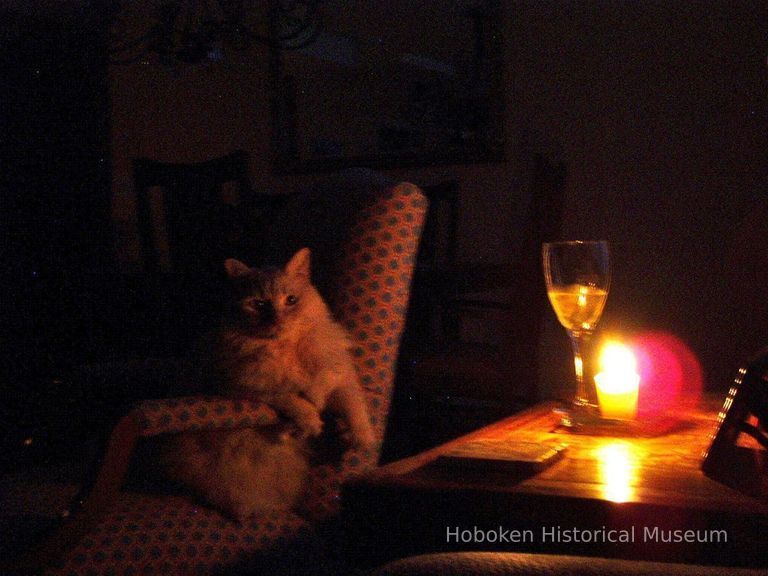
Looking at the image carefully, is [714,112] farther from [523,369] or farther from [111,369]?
[111,369]

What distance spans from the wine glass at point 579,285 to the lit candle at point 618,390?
32mm

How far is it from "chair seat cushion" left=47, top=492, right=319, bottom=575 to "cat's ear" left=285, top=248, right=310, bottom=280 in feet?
1.36

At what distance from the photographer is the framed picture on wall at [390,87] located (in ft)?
14.3

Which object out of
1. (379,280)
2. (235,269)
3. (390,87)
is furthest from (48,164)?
(379,280)

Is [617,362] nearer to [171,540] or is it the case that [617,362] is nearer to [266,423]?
[266,423]

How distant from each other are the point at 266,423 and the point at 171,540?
22 centimetres

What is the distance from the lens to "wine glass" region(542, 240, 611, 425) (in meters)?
1.39

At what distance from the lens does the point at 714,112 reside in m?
3.90

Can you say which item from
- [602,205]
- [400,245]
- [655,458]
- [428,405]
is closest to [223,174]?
[428,405]

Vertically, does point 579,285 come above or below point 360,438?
above

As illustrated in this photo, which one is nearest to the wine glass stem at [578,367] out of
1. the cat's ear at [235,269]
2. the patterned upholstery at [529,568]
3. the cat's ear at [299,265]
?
the cat's ear at [299,265]

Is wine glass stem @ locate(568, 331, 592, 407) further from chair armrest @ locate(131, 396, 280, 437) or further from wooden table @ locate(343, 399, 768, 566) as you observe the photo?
chair armrest @ locate(131, 396, 280, 437)

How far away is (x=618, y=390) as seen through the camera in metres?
1.39

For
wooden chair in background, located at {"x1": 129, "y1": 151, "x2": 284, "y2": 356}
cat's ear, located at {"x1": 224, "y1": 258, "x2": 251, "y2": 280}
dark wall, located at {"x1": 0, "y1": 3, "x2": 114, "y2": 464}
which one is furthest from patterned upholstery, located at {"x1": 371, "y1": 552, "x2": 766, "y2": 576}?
dark wall, located at {"x1": 0, "y1": 3, "x2": 114, "y2": 464}
